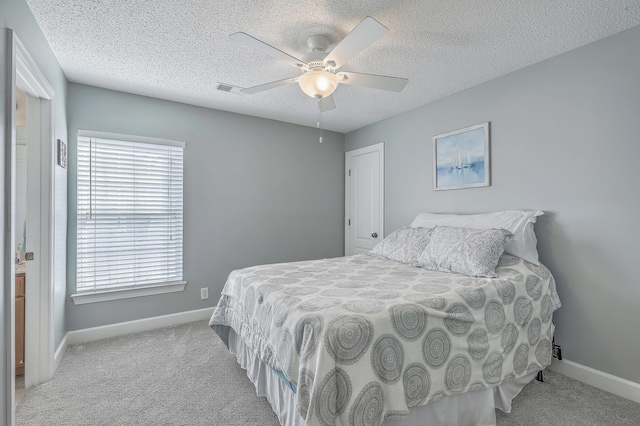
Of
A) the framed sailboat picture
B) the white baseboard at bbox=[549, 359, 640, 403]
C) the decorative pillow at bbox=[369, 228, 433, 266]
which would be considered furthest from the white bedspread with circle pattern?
the framed sailboat picture

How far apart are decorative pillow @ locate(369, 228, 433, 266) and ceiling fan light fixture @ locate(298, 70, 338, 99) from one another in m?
1.53

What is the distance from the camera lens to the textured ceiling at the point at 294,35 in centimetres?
178

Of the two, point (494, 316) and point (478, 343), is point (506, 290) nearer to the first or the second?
point (494, 316)

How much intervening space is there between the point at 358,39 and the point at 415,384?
183cm

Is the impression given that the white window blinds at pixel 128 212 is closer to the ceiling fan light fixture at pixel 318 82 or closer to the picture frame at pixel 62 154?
the picture frame at pixel 62 154

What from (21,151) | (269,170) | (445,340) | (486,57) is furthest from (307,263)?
(21,151)

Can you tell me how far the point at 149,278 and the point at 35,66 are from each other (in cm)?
208

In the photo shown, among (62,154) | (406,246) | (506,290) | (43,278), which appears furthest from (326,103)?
(43,278)

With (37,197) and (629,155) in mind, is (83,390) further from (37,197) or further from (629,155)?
(629,155)

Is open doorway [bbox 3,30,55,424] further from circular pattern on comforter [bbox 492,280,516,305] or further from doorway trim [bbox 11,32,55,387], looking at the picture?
circular pattern on comforter [bbox 492,280,516,305]

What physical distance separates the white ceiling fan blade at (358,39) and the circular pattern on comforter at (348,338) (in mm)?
1446

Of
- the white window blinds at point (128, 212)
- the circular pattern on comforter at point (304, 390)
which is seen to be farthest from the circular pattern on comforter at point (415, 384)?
the white window blinds at point (128, 212)

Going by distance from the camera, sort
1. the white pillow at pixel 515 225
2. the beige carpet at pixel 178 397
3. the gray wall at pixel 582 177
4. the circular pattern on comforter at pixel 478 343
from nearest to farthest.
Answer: the circular pattern on comforter at pixel 478 343
the beige carpet at pixel 178 397
the gray wall at pixel 582 177
the white pillow at pixel 515 225

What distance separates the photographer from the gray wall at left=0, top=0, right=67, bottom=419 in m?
1.44
